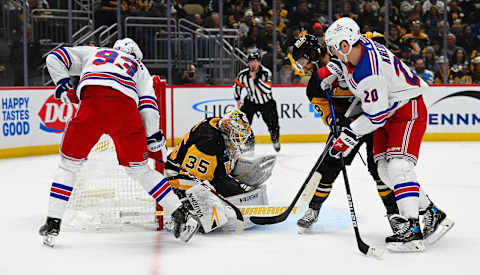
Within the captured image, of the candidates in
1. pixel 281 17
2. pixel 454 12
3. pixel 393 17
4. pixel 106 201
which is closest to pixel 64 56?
pixel 106 201

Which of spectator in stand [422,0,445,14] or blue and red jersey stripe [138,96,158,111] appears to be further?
spectator in stand [422,0,445,14]

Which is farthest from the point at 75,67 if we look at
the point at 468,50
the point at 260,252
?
the point at 468,50

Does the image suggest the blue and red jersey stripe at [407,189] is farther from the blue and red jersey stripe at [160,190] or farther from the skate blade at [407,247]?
the blue and red jersey stripe at [160,190]

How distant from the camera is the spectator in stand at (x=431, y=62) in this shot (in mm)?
10172

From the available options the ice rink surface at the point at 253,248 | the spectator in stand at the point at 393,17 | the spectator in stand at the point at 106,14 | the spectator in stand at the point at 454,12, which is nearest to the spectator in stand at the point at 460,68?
the spectator in stand at the point at 454,12

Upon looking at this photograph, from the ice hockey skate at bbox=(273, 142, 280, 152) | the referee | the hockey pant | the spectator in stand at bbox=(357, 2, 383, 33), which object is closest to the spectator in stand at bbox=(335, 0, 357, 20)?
the spectator in stand at bbox=(357, 2, 383, 33)

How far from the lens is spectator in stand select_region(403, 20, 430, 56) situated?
1034cm

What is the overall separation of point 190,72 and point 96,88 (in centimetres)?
635

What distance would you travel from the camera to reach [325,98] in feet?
12.6

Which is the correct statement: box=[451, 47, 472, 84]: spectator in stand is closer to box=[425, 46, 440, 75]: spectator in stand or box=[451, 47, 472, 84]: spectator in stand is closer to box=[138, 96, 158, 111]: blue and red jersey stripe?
box=[425, 46, 440, 75]: spectator in stand

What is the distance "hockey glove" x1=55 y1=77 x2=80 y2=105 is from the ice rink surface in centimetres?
80

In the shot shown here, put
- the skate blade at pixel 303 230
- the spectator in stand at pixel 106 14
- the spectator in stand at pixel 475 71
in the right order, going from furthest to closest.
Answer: the spectator in stand at pixel 475 71, the spectator in stand at pixel 106 14, the skate blade at pixel 303 230

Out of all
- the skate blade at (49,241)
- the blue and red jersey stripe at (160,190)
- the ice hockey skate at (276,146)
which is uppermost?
the blue and red jersey stripe at (160,190)

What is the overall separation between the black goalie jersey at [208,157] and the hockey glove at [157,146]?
7.1 inches
